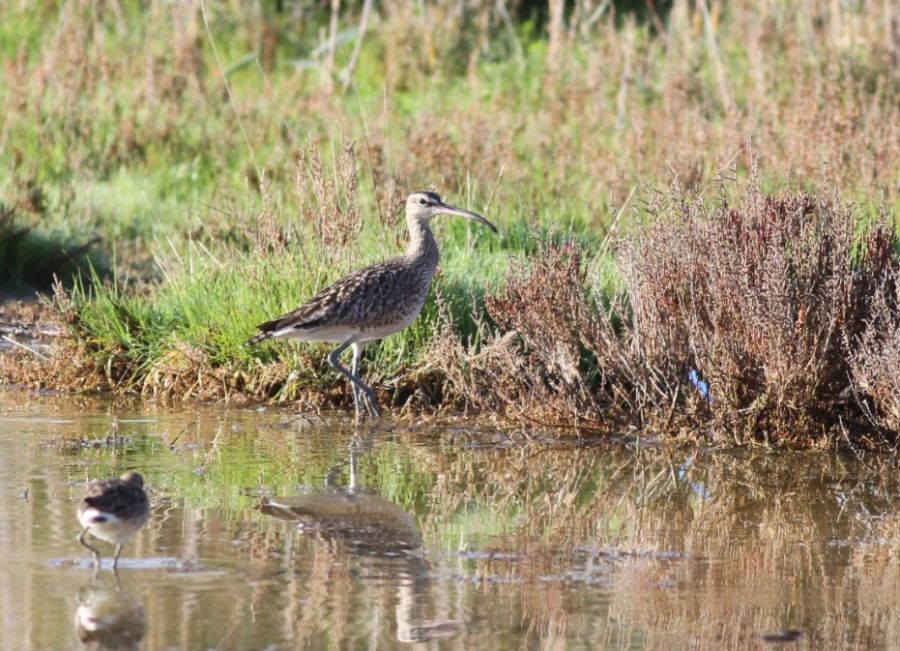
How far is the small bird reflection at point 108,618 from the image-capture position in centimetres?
452

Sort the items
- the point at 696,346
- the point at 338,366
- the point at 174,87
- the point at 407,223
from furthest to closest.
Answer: the point at 174,87
the point at 407,223
the point at 338,366
the point at 696,346

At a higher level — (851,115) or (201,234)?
(851,115)

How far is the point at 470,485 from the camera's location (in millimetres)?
6816

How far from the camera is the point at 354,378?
8.32 meters

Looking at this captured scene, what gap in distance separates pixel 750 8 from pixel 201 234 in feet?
24.4

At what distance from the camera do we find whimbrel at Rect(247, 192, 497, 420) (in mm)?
8078

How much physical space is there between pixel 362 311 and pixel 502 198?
3.45m

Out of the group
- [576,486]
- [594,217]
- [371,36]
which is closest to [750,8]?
[371,36]

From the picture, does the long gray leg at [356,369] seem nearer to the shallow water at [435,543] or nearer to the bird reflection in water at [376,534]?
the shallow water at [435,543]

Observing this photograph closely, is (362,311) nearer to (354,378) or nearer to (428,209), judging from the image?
(354,378)

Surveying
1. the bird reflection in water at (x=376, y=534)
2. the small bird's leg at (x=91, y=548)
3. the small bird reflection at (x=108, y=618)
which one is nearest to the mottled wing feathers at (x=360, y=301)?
the bird reflection in water at (x=376, y=534)

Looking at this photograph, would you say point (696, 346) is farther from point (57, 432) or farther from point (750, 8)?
point (750, 8)

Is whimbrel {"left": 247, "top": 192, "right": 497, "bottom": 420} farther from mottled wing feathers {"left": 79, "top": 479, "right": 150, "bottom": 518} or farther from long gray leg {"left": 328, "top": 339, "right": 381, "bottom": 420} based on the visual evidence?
mottled wing feathers {"left": 79, "top": 479, "right": 150, "bottom": 518}

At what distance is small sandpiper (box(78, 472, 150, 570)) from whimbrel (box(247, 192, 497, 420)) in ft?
8.85
